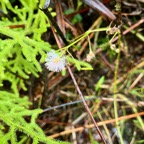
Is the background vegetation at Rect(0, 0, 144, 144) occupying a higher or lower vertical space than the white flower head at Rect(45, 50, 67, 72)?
lower

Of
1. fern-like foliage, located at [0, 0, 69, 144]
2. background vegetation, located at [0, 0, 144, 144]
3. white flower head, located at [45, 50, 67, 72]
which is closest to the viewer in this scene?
white flower head, located at [45, 50, 67, 72]

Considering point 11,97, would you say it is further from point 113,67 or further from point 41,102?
point 113,67

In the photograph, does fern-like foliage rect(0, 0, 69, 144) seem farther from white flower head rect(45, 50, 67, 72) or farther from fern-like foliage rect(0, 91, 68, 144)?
white flower head rect(45, 50, 67, 72)

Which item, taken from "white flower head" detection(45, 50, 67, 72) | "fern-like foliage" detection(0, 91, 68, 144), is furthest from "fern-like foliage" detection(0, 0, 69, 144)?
"white flower head" detection(45, 50, 67, 72)

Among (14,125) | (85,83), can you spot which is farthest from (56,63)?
(85,83)

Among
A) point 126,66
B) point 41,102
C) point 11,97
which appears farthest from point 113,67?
point 11,97

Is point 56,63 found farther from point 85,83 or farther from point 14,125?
point 85,83

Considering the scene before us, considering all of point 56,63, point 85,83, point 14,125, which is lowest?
point 85,83

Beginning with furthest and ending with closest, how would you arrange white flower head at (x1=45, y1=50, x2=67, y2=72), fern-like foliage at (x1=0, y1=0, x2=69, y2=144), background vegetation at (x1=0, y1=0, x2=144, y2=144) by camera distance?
background vegetation at (x1=0, y1=0, x2=144, y2=144), fern-like foliage at (x1=0, y1=0, x2=69, y2=144), white flower head at (x1=45, y1=50, x2=67, y2=72)

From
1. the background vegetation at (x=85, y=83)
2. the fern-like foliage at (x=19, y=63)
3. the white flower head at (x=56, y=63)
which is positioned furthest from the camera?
the background vegetation at (x=85, y=83)

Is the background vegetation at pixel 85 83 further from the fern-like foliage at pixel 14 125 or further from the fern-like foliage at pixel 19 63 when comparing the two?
the fern-like foliage at pixel 14 125

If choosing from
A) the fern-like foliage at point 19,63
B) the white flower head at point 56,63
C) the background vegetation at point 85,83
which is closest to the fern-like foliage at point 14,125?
the fern-like foliage at point 19,63
